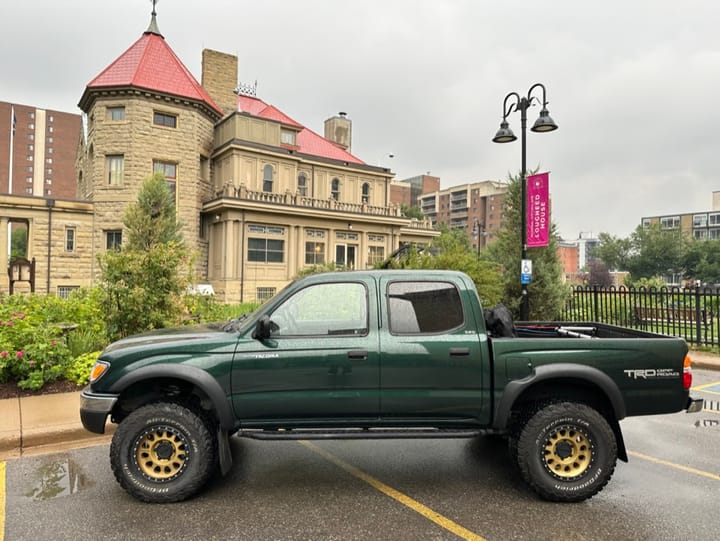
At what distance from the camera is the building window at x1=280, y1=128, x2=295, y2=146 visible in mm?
30828

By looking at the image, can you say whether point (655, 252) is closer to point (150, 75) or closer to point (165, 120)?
point (165, 120)

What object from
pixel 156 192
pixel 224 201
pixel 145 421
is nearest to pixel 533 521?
pixel 145 421

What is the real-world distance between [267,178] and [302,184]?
3111 mm

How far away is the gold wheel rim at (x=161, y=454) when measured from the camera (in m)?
3.92

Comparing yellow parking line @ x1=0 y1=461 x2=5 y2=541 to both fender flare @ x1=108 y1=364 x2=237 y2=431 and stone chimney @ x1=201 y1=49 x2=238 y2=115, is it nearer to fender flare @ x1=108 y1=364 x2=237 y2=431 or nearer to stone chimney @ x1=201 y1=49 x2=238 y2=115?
fender flare @ x1=108 y1=364 x2=237 y2=431

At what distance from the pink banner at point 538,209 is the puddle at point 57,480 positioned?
37.3ft

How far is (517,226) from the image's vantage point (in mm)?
Answer: 14617

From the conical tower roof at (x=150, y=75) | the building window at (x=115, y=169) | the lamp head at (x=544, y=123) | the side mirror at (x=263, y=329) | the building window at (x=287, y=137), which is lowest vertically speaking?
the side mirror at (x=263, y=329)

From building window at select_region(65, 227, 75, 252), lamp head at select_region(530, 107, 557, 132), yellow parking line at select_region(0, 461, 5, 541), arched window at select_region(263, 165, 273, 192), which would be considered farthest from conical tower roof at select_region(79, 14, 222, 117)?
yellow parking line at select_region(0, 461, 5, 541)

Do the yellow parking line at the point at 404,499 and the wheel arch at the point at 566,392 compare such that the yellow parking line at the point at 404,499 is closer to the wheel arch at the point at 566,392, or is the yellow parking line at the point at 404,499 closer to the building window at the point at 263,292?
the wheel arch at the point at 566,392

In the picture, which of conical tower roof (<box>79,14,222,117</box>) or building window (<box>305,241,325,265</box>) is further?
building window (<box>305,241,325,265</box>)

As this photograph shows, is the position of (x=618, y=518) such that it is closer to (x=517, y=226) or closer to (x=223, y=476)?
(x=223, y=476)

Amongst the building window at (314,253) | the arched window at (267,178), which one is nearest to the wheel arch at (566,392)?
the building window at (314,253)

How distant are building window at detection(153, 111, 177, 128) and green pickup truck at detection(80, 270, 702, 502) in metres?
25.0
